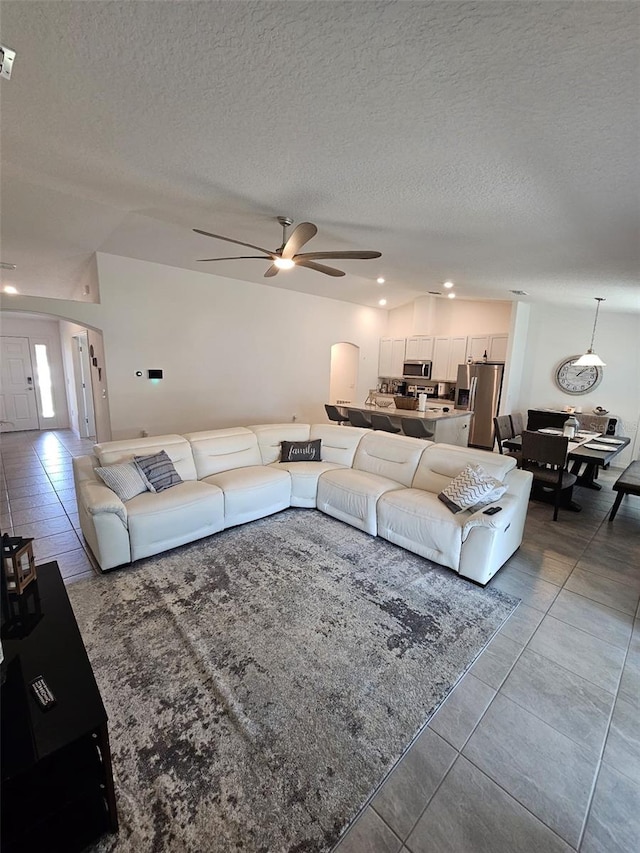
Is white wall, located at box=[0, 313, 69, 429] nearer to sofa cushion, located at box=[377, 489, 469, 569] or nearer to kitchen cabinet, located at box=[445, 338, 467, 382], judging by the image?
sofa cushion, located at box=[377, 489, 469, 569]

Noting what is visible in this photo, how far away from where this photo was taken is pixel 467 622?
240 centimetres

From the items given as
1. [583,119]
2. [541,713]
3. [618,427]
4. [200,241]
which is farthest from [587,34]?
[618,427]

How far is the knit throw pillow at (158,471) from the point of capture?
10.7 ft

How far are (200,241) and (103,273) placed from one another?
4.65 feet

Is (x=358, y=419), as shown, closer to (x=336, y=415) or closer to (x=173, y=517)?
(x=336, y=415)

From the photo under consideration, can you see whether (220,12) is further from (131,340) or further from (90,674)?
(131,340)

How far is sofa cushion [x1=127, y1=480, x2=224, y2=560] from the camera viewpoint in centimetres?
292

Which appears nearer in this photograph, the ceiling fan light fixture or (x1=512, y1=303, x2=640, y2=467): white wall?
the ceiling fan light fixture

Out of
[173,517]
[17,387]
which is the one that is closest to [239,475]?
[173,517]

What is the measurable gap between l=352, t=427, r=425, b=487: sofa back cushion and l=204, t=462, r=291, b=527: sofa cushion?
3.12 feet

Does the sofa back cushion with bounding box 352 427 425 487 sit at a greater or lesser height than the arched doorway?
lesser

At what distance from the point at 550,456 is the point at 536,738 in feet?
9.64

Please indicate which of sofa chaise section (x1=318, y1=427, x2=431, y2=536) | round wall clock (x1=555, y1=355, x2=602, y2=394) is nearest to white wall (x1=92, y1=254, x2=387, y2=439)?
sofa chaise section (x1=318, y1=427, x2=431, y2=536)

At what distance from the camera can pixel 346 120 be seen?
1.87 m
